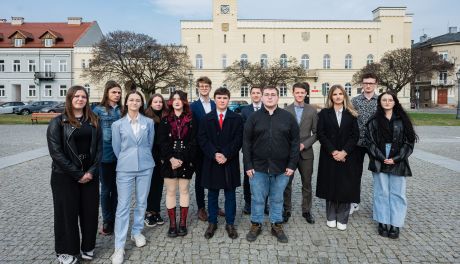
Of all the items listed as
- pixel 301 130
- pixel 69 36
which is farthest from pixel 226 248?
pixel 69 36

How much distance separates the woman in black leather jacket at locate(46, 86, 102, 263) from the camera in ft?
13.4

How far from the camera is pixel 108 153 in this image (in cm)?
500

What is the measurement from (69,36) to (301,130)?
64.4 metres

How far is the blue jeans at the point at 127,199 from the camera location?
4535 mm

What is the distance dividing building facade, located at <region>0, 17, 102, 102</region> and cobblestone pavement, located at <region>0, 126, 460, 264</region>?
57.3 metres

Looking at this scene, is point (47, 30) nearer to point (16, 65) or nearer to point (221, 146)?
point (16, 65)

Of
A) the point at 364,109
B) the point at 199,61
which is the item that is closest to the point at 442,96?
the point at 199,61

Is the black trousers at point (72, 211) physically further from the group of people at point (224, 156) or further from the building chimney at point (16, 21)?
the building chimney at point (16, 21)

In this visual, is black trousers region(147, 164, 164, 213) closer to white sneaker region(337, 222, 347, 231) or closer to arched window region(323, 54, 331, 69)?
white sneaker region(337, 222, 347, 231)

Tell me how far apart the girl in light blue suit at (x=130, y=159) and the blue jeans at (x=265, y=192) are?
1.49 metres

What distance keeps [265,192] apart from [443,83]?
2787 inches

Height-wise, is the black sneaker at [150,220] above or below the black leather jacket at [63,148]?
below

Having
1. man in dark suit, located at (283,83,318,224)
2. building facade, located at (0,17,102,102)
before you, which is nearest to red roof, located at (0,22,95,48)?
building facade, located at (0,17,102,102)

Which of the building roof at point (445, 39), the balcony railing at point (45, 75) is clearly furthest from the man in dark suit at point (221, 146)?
the building roof at point (445, 39)
